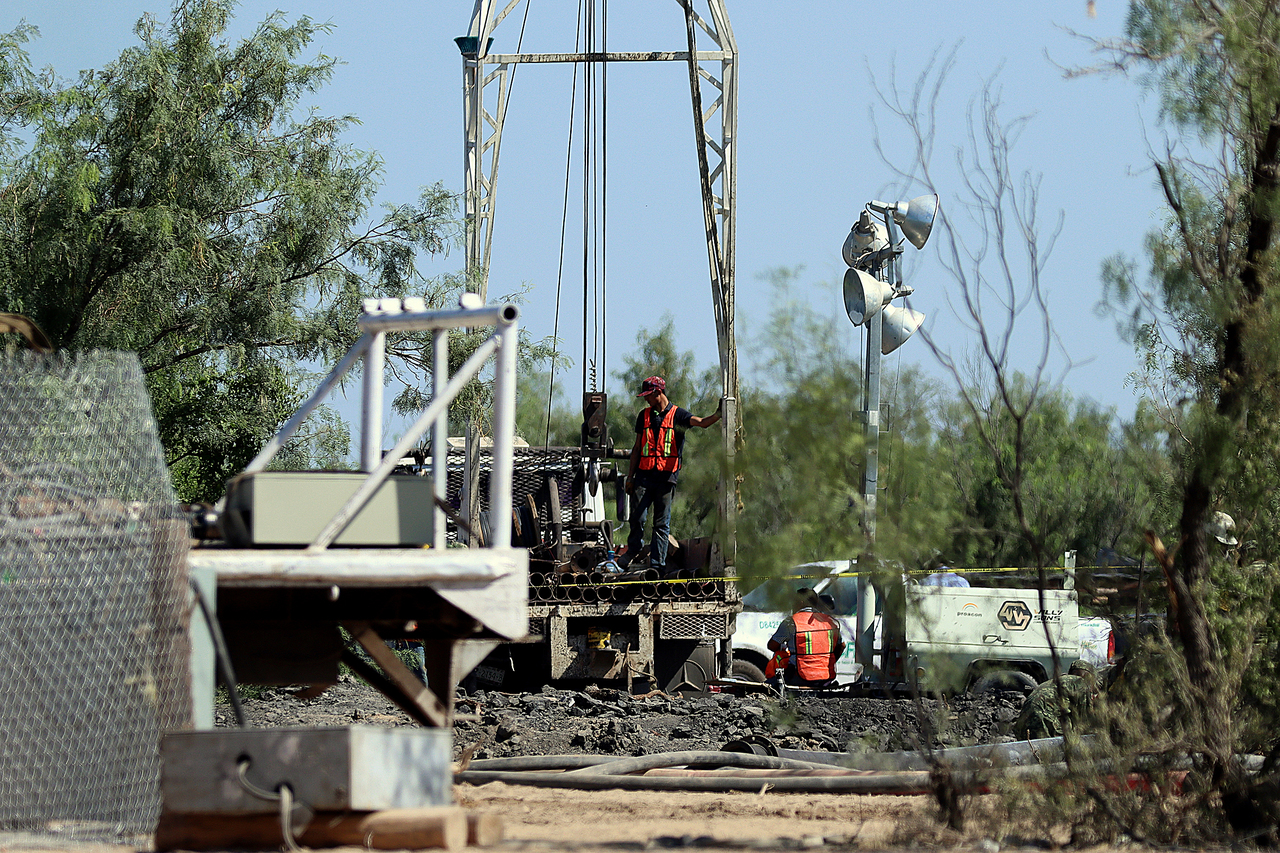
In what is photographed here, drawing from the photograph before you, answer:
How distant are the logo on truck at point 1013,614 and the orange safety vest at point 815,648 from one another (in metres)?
2.24

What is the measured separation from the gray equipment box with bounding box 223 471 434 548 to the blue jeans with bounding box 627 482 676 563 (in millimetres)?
8233

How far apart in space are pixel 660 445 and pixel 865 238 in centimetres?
364

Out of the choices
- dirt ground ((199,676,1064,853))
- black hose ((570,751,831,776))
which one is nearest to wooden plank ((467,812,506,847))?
dirt ground ((199,676,1064,853))

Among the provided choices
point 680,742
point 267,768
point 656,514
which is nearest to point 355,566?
point 267,768

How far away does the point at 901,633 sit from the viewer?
898 centimetres

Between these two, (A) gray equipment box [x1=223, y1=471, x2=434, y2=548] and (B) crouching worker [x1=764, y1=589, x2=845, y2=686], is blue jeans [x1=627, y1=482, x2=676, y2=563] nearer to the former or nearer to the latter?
(B) crouching worker [x1=764, y1=589, x2=845, y2=686]

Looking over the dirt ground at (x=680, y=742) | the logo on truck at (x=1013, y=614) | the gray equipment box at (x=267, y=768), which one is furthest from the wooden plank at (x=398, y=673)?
the logo on truck at (x=1013, y=614)

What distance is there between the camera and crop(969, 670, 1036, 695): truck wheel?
1803cm

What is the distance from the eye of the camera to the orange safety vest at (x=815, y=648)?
19.3 m

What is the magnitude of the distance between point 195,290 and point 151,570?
998 centimetres

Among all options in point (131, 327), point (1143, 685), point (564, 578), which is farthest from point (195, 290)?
point (1143, 685)

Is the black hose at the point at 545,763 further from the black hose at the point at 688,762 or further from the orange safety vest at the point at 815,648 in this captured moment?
the orange safety vest at the point at 815,648

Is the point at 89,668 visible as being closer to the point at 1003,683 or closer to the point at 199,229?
the point at 199,229

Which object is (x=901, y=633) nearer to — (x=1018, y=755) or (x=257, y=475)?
(x=1018, y=755)
